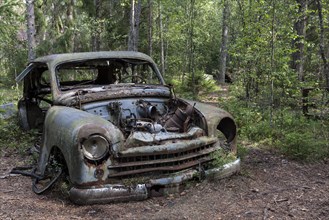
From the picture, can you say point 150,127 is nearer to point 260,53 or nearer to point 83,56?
point 83,56

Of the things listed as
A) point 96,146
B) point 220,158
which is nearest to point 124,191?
point 96,146

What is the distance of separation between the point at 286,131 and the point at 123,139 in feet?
13.6

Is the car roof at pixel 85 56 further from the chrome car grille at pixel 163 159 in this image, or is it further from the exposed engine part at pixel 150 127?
the chrome car grille at pixel 163 159

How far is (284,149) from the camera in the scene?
5.88 metres

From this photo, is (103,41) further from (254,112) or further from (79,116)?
(79,116)

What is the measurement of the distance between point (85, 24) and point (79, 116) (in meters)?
11.8

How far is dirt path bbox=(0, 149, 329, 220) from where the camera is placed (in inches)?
133

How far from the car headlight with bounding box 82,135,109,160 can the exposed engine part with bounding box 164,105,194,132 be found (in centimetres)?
114

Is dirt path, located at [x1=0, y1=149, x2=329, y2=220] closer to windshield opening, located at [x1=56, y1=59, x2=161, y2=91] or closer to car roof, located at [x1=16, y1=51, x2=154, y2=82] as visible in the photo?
car roof, located at [x1=16, y1=51, x2=154, y2=82]

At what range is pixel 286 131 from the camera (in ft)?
22.9

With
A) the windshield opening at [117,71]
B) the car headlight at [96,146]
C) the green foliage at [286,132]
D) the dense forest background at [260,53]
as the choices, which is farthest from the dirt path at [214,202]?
the windshield opening at [117,71]

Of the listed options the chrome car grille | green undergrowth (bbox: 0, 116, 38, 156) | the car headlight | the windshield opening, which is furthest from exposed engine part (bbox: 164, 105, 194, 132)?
green undergrowth (bbox: 0, 116, 38, 156)

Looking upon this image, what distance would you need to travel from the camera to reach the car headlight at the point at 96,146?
144 inches

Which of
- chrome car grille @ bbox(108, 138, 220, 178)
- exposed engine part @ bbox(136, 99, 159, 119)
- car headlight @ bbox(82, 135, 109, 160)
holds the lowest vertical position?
chrome car grille @ bbox(108, 138, 220, 178)
